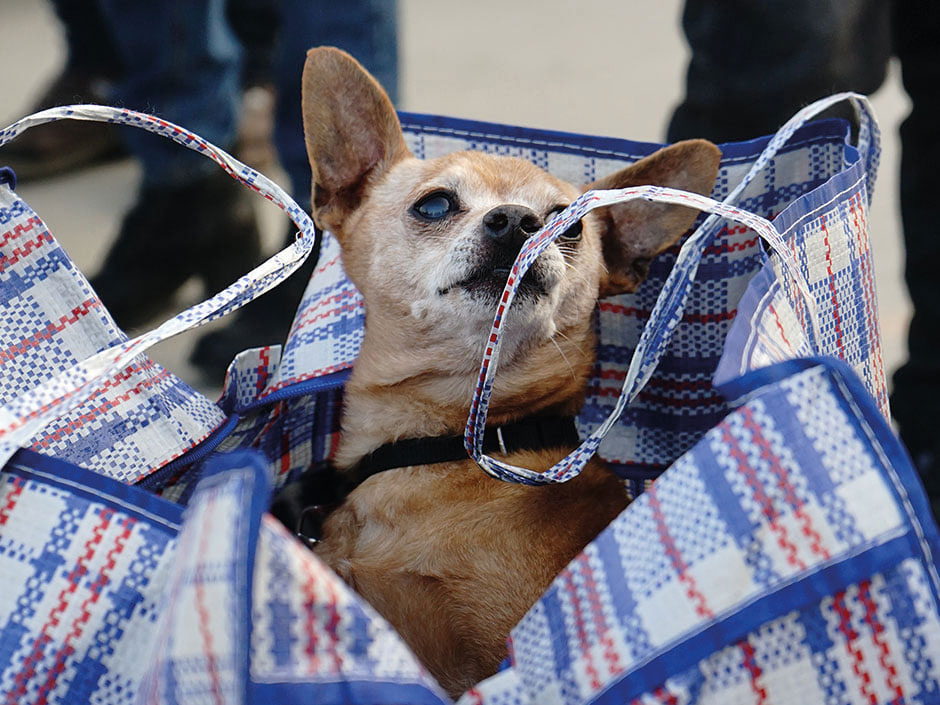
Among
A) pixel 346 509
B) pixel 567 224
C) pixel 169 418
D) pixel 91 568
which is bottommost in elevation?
pixel 346 509

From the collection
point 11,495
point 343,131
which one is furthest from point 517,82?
point 11,495

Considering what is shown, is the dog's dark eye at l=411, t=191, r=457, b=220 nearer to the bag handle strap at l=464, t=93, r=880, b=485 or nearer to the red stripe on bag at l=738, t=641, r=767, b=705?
the bag handle strap at l=464, t=93, r=880, b=485

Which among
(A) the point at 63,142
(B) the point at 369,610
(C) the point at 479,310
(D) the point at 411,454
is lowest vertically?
(A) the point at 63,142

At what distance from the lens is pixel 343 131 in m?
1.34

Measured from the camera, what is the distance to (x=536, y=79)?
154 inches

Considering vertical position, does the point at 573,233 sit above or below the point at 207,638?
below

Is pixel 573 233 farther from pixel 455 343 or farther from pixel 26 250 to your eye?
pixel 26 250

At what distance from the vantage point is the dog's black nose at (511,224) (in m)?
1.12

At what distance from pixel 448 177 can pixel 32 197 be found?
2.34 metres

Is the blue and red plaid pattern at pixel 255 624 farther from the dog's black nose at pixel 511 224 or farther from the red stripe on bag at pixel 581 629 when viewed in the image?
the dog's black nose at pixel 511 224

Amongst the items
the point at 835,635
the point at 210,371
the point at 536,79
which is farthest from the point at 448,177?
the point at 536,79

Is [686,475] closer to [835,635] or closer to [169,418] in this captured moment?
[835,635]

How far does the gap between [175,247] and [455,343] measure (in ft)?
5.29

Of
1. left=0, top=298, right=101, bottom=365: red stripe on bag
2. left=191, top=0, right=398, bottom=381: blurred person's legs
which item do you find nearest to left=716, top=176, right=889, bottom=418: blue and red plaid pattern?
left=0, top=298, right=101, bottom=365: red stripe on bag
